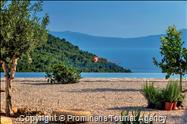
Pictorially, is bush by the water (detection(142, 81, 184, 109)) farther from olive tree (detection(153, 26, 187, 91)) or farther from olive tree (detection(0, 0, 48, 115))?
olive tree (detection(153, 26, 187, 91))

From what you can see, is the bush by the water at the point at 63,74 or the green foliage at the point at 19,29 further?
the bush by the water at the point at 63,74

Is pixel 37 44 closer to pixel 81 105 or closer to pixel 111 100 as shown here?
pixel 81 105

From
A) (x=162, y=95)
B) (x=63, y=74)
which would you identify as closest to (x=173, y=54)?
(x=162, y=95)

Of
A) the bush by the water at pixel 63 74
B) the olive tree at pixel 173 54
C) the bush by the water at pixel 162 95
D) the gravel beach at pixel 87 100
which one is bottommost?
the gravel beach at pixel 87 100

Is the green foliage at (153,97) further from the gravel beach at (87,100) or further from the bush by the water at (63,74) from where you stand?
the bush by the water at (63,74)

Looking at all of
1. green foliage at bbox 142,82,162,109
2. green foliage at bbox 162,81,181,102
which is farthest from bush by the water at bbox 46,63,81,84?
green foliage at bbox 162,81,181,102

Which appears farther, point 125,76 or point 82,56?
point 82,56

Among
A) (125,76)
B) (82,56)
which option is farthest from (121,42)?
(125,76)

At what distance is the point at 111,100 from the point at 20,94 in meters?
3.10

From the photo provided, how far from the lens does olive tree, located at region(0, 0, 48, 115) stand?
9.43 metres

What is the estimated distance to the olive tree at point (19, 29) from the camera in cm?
943

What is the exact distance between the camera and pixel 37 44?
10102 mm

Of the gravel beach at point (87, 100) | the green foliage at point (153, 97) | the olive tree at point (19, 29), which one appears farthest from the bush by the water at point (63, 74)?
→ the olive tree at point (19, 29)

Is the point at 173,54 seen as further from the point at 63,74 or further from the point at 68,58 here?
the point at 68,58
